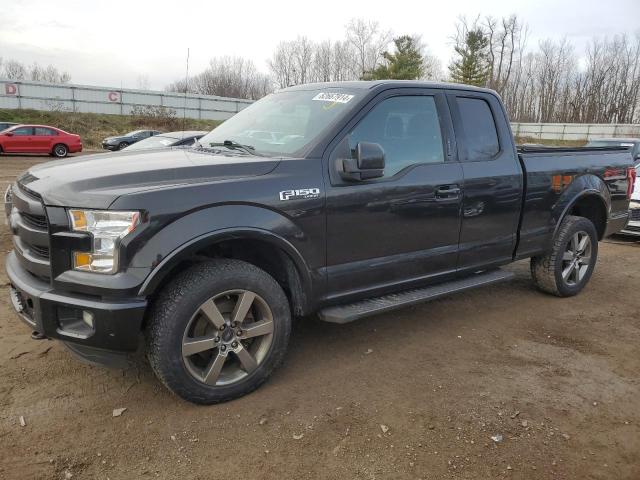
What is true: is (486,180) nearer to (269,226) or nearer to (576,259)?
(576,259)

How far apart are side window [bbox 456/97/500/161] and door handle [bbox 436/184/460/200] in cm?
35

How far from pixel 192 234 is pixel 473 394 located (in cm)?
200

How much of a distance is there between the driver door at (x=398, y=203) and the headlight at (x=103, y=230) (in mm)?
1239

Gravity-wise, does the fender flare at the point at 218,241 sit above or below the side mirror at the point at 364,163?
below

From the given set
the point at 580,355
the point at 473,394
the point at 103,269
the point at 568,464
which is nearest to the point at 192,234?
the point at 103,269

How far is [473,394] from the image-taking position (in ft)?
10.7

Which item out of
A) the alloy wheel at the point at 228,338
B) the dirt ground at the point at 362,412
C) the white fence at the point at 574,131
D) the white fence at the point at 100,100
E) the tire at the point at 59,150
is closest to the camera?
the dirt ground at the point at 362,412

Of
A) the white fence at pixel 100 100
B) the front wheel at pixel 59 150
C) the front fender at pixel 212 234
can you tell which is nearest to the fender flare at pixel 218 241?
the front fender at pixel 212 234

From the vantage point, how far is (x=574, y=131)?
45969 millimetres

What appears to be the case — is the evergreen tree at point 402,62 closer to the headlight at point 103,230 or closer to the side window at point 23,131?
the side window at point 23,131

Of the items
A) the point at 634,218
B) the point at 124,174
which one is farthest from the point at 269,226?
the point at 634,218

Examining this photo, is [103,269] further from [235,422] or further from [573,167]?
[573,167]

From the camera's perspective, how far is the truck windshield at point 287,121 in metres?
3.49

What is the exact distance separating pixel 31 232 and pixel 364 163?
6.42ft
